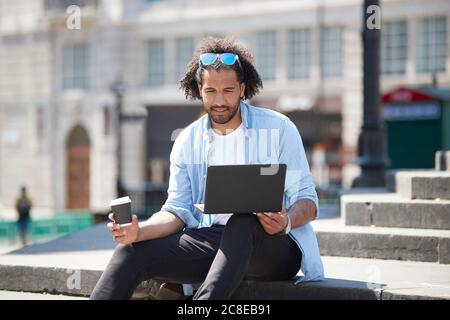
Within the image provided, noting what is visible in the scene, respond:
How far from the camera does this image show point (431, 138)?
1383 centimetres

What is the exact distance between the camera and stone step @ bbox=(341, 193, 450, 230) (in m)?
5.33

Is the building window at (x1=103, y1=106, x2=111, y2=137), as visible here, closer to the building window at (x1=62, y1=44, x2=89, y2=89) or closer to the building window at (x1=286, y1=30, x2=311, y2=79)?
the building window at (x1=62, y1=44, x2=89, y2=89)

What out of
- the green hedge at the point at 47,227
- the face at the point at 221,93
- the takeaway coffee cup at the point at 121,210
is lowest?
the green hedge at the point at 47,227

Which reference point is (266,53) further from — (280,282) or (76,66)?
(280,282)

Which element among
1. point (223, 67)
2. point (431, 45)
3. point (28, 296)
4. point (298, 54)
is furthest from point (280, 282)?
point (298, 54)

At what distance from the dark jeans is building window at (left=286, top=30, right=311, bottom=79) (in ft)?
70.6

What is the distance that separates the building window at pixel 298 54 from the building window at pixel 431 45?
3613 mm

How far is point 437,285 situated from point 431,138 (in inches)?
399

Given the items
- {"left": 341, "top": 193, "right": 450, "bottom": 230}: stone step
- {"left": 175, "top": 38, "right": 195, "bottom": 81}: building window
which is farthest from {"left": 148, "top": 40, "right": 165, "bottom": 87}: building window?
{"left": 341, "top": 193, "right": 450, "bottom": 230}: stone step

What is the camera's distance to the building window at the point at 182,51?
2705 centimetres

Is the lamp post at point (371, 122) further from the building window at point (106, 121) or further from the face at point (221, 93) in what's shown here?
the building window at point (106, 121)

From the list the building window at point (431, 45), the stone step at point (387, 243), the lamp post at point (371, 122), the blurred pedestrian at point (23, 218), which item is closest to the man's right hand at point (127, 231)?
the stone step at point (387, 243)

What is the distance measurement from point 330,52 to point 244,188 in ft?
70.9

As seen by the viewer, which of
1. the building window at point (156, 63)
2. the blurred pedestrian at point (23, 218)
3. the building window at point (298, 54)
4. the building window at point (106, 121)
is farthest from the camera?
the building window at point (106, 121)
